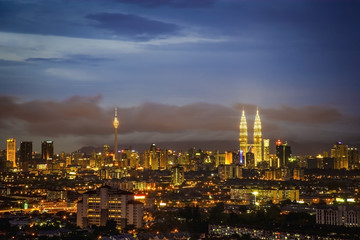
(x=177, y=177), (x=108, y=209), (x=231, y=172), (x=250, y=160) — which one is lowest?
(x=108, y=209)

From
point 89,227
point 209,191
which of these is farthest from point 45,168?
point 89,227

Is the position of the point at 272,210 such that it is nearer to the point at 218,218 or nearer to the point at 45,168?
the point at 218,218

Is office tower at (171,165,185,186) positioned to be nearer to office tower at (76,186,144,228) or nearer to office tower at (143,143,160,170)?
office tower at (143,143,160,170)

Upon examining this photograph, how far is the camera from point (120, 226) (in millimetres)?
29578

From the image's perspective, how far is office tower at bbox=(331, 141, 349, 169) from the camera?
83.1m

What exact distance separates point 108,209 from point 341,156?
186 feet

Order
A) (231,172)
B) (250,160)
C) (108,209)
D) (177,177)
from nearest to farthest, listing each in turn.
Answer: (108,209) → (177,177) → (231,172) → (250,160)

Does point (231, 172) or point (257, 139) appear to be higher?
point (257, 139)

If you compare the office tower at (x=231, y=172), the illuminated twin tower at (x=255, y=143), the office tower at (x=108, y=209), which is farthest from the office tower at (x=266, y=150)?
the office tower at (x=108, y=209)

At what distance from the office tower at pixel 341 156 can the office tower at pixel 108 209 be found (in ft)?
180

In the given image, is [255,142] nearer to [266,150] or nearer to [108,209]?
[266,150]

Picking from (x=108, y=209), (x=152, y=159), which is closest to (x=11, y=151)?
(x=152, y=159)

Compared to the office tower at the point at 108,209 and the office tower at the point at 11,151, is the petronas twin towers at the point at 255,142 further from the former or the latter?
the office tower at the point at 108,209

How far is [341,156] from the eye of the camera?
8400 centimetres
